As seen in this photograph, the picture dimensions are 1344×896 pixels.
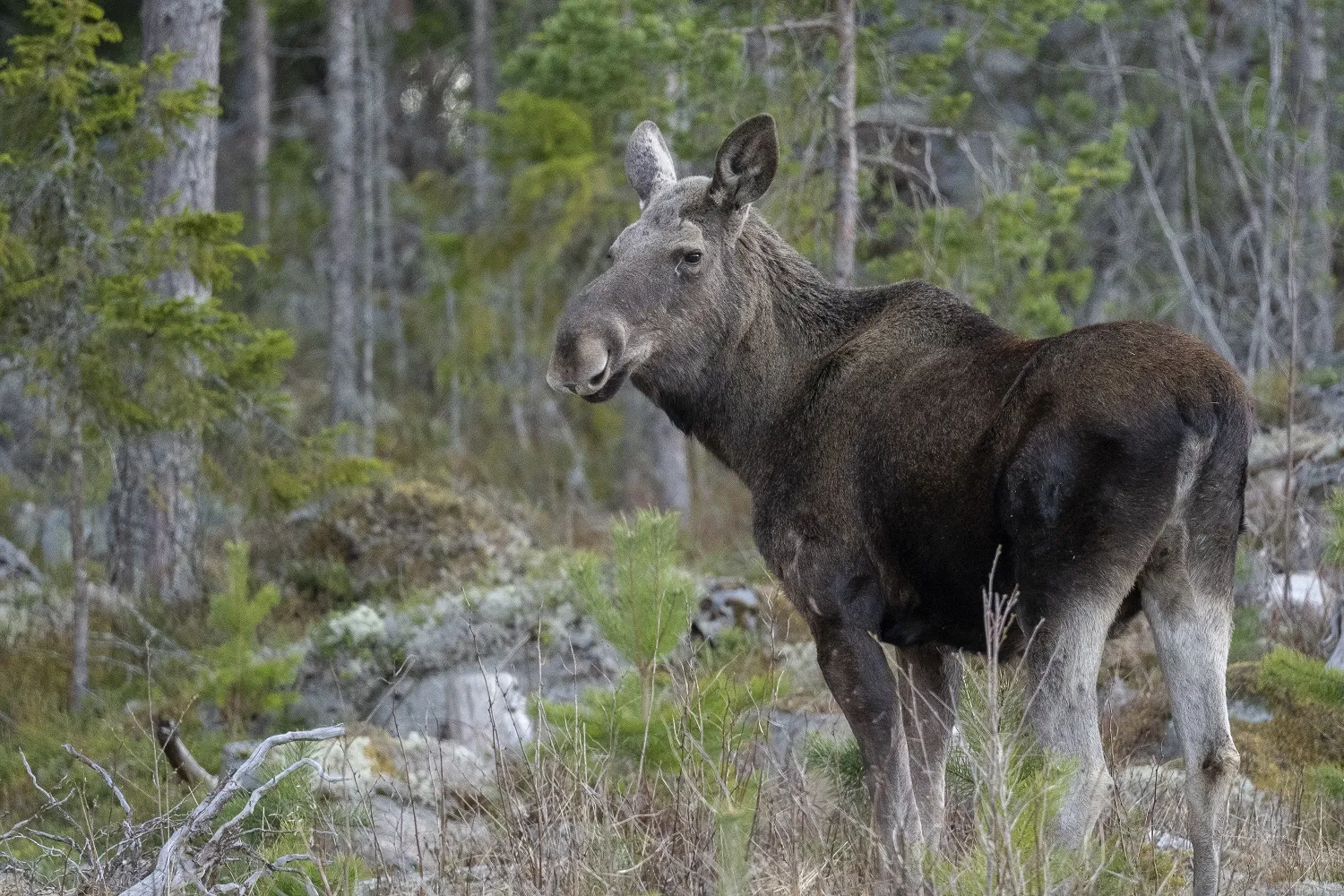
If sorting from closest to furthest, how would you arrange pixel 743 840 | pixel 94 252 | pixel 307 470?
pixel 743 840 → pixel 94 252 → pixel 307 470

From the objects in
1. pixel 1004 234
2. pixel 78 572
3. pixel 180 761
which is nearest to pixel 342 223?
pixel 78 572

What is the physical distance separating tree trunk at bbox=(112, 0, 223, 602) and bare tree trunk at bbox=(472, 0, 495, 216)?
360 inches

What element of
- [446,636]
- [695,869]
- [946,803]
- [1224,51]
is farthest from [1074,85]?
[695,869]

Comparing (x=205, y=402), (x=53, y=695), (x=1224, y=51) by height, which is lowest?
(x=53, y=695)

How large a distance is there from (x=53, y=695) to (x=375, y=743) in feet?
14.0

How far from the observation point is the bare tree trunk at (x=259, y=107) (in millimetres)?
22266

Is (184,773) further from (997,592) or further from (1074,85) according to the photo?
(1074,85)

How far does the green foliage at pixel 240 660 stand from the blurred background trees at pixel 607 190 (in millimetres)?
1503

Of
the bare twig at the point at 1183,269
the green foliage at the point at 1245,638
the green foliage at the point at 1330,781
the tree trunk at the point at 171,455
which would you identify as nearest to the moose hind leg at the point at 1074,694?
the green foliage at the point at 1330,781

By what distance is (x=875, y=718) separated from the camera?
507 cm

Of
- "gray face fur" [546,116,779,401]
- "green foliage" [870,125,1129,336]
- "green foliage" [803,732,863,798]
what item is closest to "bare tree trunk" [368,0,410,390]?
"green foliage" [870,125,1129,336]

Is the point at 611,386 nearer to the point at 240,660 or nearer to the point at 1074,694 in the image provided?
the point at 1074,694

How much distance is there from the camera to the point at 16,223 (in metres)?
9.83

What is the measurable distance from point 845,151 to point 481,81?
42.0 feet
